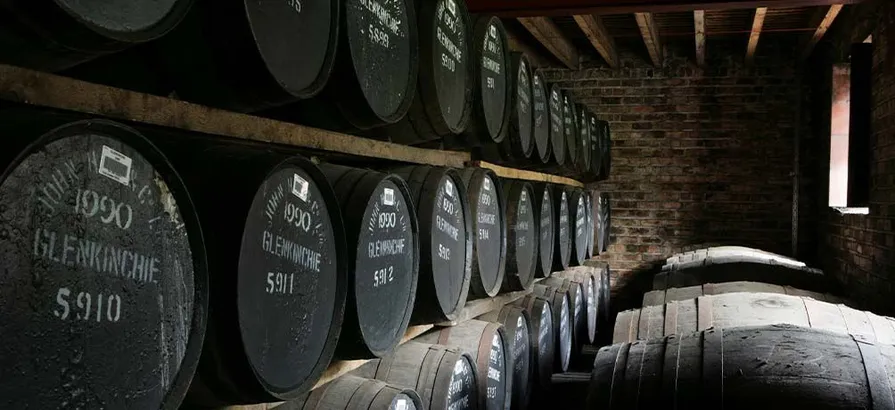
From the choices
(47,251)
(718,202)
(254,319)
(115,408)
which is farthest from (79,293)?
(718,202)

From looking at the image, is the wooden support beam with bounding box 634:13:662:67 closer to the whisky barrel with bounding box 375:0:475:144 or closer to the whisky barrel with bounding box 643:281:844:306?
the whisky barrel with bounding box 643:281:844:306

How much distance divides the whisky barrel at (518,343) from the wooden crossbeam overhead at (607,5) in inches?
89.6

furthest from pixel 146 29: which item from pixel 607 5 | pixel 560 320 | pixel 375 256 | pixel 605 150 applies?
pixel 605 150

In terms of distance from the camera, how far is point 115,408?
1134mm

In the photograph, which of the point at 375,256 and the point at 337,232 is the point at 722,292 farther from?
the point at 337,232

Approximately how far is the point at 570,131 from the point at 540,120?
1.29 meters

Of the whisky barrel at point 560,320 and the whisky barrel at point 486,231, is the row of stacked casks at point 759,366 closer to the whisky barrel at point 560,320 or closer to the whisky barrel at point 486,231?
the whisky barrel at point 486,231

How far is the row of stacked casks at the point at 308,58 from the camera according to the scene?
3.59 ft

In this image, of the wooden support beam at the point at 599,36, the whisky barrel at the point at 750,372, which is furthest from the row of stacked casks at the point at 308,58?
the wooden support beam at the point at 599,36

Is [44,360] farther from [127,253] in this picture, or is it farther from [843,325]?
[843,325]

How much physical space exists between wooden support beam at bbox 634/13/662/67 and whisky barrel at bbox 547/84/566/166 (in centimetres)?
190

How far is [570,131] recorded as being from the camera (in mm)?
5648

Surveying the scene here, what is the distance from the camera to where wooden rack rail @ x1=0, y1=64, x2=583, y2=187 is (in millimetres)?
1155

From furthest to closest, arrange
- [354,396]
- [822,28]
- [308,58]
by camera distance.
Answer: [822,28], [354,396], [308,58]
